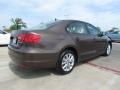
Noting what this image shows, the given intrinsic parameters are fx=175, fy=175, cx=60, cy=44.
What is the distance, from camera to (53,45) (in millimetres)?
4461

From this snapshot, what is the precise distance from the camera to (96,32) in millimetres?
6383

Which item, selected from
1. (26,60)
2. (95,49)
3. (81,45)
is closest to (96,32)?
(95,49)

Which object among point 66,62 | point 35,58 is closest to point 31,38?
point 35,58

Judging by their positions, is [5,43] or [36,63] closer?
[36,63]

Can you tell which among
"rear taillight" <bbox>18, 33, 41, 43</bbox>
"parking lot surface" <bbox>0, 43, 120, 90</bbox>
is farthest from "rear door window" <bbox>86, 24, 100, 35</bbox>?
"rear taillight" <bbox>18, 33, 41, 43</bbox>

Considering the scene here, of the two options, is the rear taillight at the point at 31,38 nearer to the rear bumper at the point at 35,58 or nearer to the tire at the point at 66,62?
the rear bumper at the point at 35,58

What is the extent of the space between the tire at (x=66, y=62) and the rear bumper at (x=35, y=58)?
226 millimetres

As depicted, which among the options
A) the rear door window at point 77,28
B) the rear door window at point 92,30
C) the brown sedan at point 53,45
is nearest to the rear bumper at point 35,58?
the brown sedan at point 53,45

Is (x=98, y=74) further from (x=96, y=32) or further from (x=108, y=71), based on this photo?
(x=96, y=32)

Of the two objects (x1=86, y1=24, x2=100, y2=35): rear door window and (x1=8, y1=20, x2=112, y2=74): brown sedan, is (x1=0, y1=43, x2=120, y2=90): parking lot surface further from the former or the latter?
(x1=86, y1=24, x2=100, y2=35): rear door window

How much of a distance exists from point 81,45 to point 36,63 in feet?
5.57

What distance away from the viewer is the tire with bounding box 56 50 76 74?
470 cm

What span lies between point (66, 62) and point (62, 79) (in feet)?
1.92

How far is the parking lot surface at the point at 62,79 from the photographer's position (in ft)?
13.1
